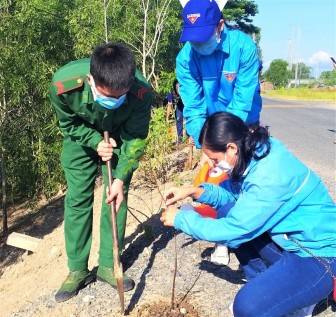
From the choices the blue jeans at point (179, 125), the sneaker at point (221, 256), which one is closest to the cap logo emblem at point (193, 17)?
the sneaker at point (221, 256)

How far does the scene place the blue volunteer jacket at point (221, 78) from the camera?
3277 millimetres

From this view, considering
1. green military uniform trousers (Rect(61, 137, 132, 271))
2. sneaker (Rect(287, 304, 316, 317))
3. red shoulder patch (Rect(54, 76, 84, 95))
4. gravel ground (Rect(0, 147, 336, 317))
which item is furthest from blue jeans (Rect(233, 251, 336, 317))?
red shoulder patch (Rect(54, 76, 84, 95))

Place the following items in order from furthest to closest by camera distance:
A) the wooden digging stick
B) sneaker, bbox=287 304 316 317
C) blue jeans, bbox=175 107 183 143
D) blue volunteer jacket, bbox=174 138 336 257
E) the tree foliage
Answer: blue jeans, bbox=175 107 183 143
the tree foliage
the wooden digging stick
sneaker, bbox=287 304 316 317
blue volunteer jacket, bbox=174 138 336 257

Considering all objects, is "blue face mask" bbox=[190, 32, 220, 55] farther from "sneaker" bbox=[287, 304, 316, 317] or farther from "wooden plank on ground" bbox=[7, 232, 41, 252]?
"wooden plank on ground" bbox=[7, 232, 41, 252]

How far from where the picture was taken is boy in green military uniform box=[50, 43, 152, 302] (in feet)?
8.60

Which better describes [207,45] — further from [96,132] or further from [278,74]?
[278,74]

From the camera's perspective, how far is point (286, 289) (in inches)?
88.4

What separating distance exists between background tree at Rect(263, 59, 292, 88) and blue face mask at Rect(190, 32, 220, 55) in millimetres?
74692

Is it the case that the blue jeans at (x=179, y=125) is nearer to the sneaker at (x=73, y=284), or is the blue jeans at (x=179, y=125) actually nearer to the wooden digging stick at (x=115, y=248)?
the sneaker at (x=73, y=284)

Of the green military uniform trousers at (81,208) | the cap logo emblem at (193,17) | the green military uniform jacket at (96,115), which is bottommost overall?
the green military uniform trousers at (81,208)

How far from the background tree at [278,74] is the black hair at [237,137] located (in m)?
75.7

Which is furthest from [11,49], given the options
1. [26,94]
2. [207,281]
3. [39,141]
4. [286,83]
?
[286,83]

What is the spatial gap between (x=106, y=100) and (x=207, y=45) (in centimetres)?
90

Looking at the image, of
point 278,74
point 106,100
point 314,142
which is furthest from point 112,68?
point 278,74
